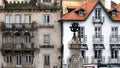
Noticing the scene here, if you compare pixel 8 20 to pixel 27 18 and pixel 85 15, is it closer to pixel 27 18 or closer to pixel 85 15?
pixel 27 18

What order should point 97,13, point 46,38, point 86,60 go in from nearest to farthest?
point 86,60 → point 97,13 → point 46,38

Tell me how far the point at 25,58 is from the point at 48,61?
306 centimetres

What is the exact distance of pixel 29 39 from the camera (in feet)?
253

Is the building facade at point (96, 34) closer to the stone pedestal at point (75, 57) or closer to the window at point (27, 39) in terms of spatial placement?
the window at point (27, 39)

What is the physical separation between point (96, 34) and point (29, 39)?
8.86 meters

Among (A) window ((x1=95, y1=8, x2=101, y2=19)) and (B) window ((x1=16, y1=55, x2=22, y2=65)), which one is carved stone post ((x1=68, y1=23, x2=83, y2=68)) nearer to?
(A) window ((x1=95, y1=8, x2=101, y2=19))

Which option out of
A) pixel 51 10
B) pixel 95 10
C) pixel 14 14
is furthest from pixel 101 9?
pixel 14 14

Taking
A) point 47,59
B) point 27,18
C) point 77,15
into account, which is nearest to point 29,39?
point 27,18

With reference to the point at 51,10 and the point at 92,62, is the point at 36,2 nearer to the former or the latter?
the point at 51,10

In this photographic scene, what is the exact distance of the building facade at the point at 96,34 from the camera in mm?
75688

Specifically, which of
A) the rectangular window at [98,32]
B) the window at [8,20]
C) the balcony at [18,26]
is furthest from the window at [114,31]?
the window at [8,20]

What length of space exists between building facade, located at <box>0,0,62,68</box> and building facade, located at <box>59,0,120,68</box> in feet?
5.73

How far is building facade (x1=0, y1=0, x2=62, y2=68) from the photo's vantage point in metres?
76.6

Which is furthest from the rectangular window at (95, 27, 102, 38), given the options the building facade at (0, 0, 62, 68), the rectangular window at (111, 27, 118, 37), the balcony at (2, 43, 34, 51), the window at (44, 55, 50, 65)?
the balcony at (2, 43, 34, 51)
